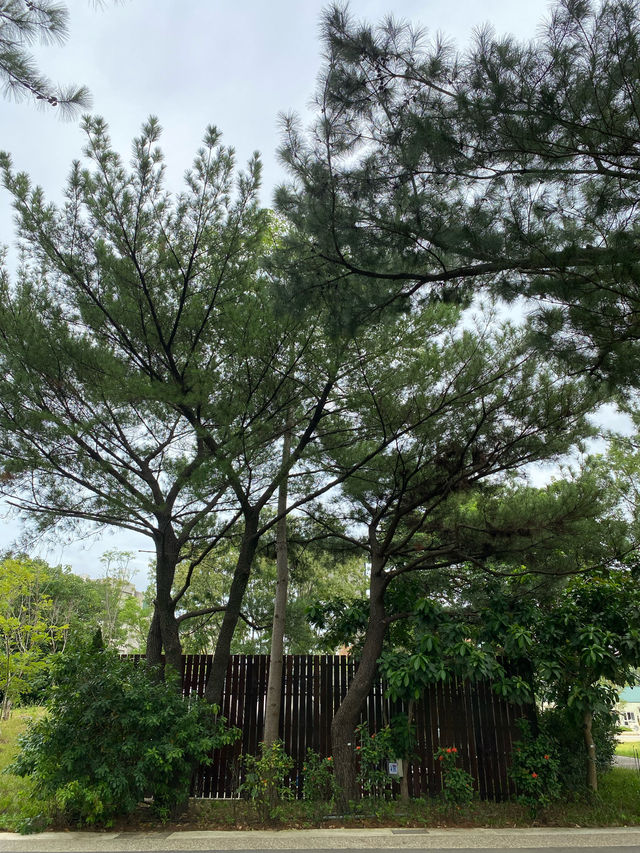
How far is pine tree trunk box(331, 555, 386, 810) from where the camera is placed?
Result: 516 centimetres

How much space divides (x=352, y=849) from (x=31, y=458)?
4.18 meters

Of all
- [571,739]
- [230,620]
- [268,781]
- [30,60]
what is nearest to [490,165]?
[30,60]

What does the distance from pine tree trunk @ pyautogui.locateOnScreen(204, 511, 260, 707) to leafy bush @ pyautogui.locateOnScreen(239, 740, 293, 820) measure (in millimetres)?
713

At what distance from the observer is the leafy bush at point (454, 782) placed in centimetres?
515

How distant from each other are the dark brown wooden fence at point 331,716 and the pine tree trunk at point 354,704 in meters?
0.46

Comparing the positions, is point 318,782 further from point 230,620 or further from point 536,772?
point 536,772

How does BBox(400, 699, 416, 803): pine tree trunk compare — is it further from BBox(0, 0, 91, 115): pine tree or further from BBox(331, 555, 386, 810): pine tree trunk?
BBox(0, 0, 91, 115): pine tree

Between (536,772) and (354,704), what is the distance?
1785 mm

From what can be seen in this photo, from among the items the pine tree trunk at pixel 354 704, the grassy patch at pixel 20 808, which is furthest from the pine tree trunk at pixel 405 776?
the grassy patch at pixel 20 808

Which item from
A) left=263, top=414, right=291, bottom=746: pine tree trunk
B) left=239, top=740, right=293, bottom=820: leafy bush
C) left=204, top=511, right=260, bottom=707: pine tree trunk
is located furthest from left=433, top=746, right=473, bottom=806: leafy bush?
left=204, top=511, right=260, bottom=707: pine tree trunk

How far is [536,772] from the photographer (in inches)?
202

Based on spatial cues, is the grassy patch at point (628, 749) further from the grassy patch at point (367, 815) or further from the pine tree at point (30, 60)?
the pine tree at point (30, 60)

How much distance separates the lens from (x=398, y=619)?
227 inches

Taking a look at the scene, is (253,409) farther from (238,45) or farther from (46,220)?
(238,45)
